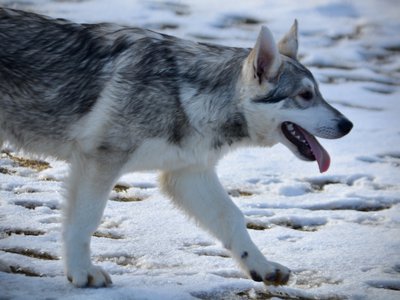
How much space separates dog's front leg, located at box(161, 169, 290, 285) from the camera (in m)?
5.15

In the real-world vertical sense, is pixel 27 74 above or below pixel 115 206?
above

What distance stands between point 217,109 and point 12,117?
112cm

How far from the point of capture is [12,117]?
501cm

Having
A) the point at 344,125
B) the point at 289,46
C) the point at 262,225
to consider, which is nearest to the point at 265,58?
the point at 289,46

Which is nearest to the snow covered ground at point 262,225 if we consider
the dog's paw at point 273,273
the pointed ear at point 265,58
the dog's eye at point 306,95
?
the dog's paw at point 273,273

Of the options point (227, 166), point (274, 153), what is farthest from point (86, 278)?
point (274, 153)

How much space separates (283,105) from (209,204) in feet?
2.58

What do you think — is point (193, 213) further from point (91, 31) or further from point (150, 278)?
point (91, 31)

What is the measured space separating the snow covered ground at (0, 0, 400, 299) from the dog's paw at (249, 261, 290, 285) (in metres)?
0.05

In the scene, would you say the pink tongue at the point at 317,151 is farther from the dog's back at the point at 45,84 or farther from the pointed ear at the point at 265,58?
the dog's back at the point at 45,84

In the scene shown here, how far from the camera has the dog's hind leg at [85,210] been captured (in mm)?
4734

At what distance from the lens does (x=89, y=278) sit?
4.69m

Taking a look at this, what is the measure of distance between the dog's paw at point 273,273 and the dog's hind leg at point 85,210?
84cm

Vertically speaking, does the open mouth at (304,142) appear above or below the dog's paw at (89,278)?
above
